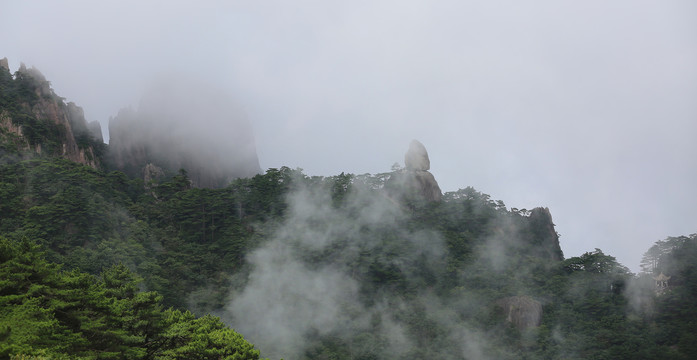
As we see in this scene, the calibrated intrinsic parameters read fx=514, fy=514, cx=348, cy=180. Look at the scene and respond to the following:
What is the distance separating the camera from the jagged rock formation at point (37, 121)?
50.9m

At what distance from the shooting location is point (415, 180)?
59.7 m

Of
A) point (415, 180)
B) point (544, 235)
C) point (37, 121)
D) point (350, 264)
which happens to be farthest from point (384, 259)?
point (37, 121)

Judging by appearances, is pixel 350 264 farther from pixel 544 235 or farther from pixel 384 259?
pixel 544 235

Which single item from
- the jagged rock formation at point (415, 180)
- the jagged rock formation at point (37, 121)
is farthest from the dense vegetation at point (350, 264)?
the jagged rock formation at point (415, 180)

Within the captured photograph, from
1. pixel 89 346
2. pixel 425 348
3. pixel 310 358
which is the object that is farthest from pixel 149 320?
pixel 425 348

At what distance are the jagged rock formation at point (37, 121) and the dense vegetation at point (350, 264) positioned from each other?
1.57ft

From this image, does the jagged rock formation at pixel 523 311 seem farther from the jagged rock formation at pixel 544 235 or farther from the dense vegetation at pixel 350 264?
the jagged rock formation at pixel 544 235

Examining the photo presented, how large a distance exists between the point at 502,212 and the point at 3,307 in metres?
50.3

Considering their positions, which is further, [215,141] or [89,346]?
[215,141]

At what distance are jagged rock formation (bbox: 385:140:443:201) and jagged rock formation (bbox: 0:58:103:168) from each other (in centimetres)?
3641

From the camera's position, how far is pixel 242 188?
56.1 m

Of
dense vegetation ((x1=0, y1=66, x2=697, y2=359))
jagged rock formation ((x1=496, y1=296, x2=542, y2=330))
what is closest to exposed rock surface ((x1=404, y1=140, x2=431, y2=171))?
dense vegetation ((x1=0, y1=66, x2=697, y2=359))

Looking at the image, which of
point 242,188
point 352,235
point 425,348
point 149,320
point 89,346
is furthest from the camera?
point 242,188

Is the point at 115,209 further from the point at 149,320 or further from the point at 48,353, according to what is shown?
the point at 48,353
